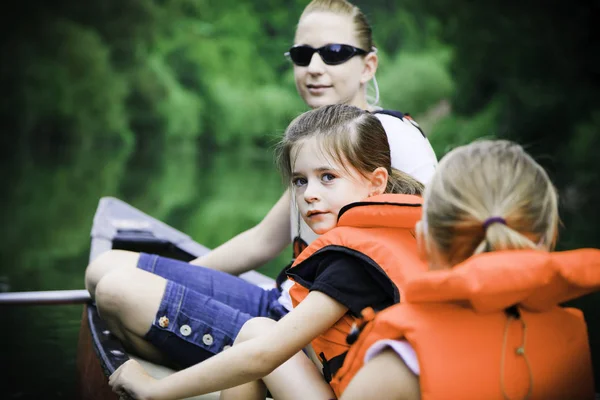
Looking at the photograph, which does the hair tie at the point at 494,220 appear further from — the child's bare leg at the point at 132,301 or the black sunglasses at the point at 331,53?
the black sunglasses at the point at 331,53

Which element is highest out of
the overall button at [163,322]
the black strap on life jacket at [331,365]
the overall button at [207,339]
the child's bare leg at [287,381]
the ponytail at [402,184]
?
the ponytail at [402,184]

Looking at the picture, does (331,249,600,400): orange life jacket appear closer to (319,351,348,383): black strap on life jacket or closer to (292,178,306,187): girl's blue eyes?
(319,351,348,383): black strap on life jacket

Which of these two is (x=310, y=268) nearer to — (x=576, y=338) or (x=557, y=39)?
(x=576, y=338)

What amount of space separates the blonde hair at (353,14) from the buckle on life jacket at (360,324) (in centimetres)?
133

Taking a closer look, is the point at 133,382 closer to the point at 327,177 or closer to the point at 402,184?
the point at 327,177

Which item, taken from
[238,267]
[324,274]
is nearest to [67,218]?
[238,267]

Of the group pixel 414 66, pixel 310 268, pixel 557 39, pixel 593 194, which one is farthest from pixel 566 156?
pixel 310 268

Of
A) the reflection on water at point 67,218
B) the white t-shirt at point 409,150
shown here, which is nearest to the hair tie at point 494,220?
the white t-shirt at point 409,150

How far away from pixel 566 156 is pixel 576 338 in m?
14.8

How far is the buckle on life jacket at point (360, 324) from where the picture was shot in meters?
1.43

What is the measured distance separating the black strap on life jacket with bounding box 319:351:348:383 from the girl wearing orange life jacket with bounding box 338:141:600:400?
0.83 feet

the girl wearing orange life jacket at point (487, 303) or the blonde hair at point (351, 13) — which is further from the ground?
the blonde hair at point (351, 13)

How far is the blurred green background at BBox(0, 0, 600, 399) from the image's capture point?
685 cm

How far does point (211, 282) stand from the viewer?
2395 millimetres
